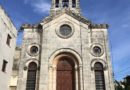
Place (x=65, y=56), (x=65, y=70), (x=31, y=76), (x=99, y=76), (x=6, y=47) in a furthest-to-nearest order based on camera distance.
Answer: (x=65, y=56) → (x=65, y=70) → (x=31, y=76) → (x=99, y=76) → (x=6, y=47)

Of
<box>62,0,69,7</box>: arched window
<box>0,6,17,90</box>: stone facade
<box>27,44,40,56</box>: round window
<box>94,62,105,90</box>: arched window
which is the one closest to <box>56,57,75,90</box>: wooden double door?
<box>94,62,105,90</box>: arched window

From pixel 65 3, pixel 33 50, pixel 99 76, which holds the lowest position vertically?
pixel 99 76

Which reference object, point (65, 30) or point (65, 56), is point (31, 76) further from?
point (65, 30)

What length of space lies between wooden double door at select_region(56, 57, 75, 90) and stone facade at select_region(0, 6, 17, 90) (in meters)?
5.07

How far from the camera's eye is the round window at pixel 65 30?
73.9 feet

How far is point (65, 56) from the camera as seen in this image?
71.6 feet

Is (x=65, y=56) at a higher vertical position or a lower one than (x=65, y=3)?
lower

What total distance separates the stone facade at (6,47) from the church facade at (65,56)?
1.23m

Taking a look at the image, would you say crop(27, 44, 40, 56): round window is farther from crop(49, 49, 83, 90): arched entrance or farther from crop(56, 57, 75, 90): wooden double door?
crop(56, 57, 75, 90): wooden double door

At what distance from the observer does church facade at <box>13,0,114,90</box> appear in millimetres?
20609

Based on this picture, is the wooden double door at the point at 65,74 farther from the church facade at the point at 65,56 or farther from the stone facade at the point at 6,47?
the stone facade at the point at 6,47

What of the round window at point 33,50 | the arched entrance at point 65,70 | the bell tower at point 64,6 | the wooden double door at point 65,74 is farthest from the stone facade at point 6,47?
the bell tower at point 64,6

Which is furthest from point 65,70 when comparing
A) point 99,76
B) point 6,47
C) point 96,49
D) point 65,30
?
point 6,47

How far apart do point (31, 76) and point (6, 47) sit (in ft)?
13.2
